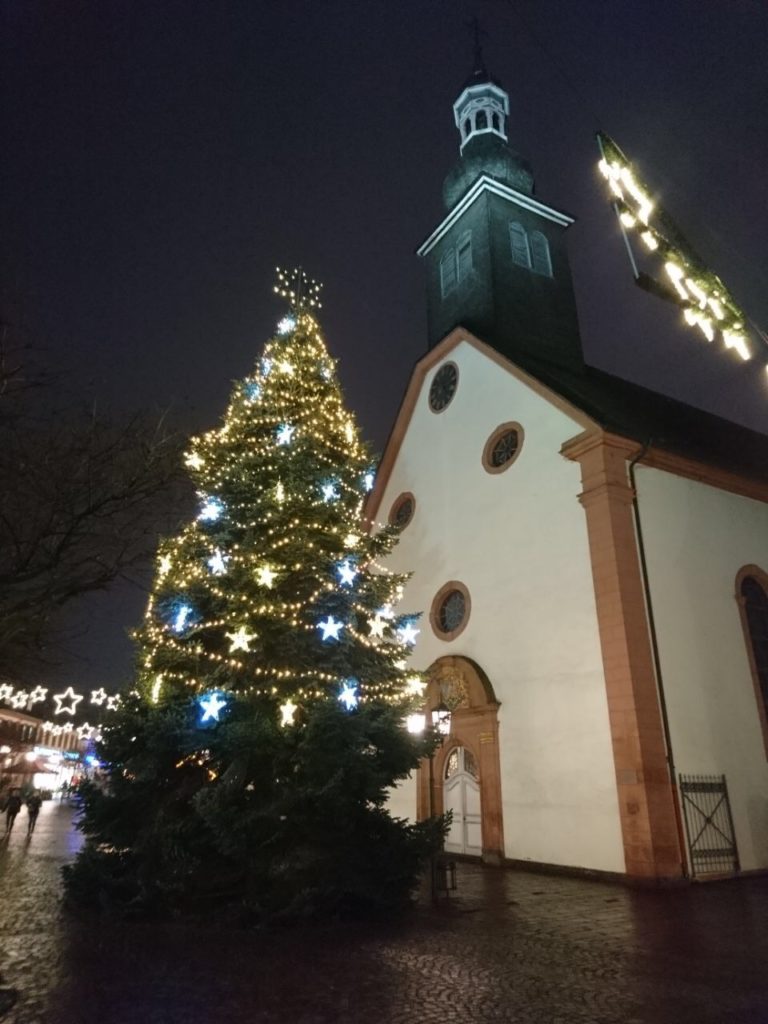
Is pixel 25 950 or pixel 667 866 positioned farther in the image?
pixel 667 866

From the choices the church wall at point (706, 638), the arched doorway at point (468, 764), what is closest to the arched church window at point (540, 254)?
the church wall at point (706, 638)

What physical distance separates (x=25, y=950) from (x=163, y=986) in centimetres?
181

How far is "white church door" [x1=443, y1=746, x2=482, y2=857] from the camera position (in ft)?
47.0

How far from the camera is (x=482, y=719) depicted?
14406mm

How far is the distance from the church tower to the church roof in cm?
131

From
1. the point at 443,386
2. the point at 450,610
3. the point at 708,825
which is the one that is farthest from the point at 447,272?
the point at 708,825

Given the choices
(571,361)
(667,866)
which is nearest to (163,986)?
(667,866)

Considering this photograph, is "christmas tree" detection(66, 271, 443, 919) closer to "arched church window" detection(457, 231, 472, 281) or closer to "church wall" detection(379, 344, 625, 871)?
"church wall" detection(379, 344, 625, 871)

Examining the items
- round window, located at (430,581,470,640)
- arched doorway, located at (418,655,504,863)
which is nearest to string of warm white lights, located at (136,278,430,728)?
arched doorway, located at (418,655,504,863)

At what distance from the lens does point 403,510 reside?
19688mm

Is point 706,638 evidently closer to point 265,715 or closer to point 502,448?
point 502,448

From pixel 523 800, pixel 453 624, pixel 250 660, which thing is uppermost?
pixel 453 624

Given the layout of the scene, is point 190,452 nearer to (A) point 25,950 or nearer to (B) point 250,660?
(B) point 250,660

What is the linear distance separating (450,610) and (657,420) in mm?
8360
